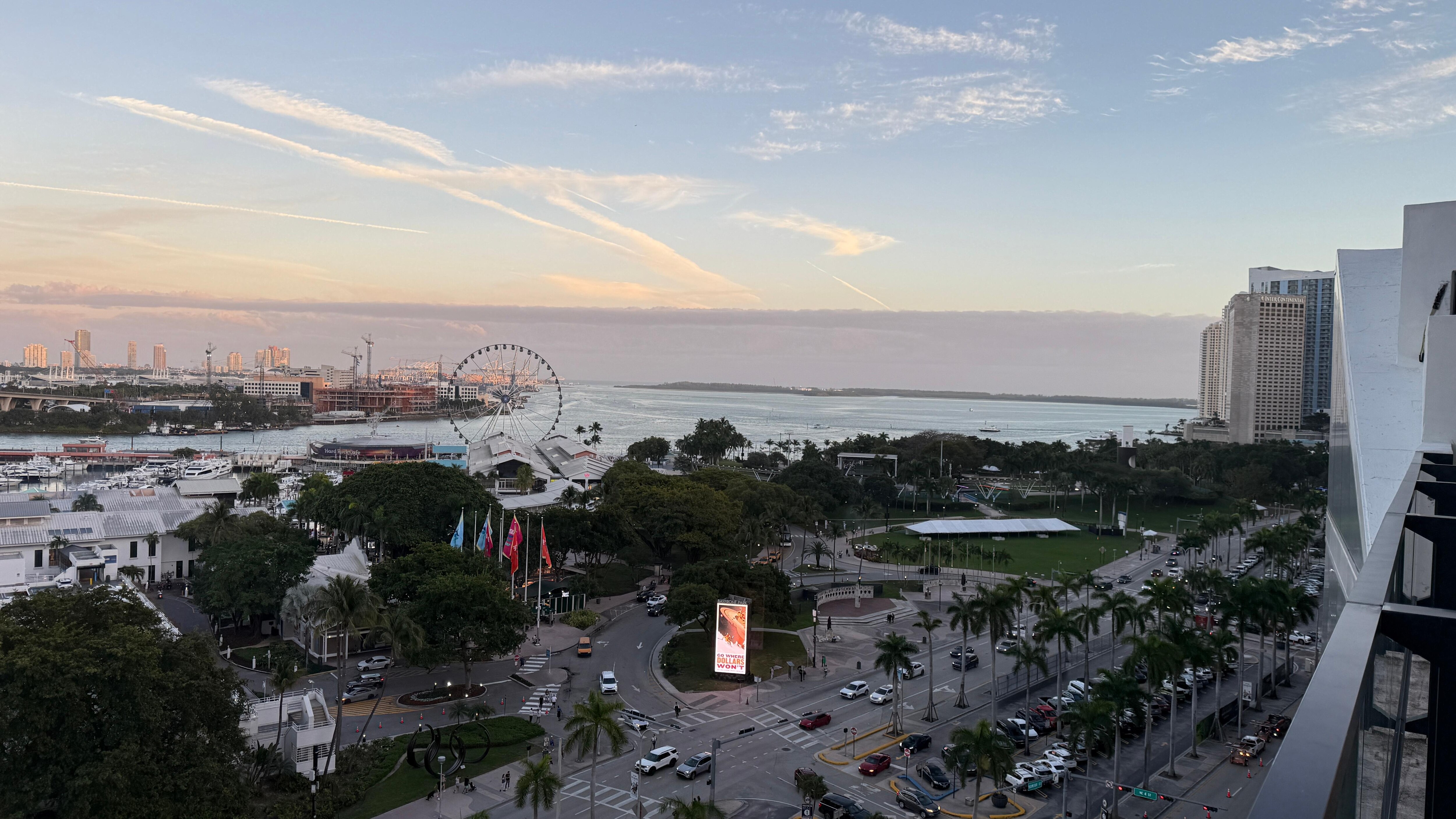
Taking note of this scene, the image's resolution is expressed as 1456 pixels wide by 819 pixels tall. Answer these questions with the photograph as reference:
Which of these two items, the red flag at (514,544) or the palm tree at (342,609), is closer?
the palm tree at (342,609)

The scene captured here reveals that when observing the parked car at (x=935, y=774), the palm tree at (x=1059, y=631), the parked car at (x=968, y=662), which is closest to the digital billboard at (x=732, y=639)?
the parked car at (x=935, y=774)

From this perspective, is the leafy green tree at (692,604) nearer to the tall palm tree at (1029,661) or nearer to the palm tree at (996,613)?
the palm tree at (996,613)

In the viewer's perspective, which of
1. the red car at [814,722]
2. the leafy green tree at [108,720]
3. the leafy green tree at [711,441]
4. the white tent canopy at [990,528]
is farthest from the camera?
the leafy green tree at [711,441]

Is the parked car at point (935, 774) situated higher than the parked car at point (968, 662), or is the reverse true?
the parked car at point (935, 774)

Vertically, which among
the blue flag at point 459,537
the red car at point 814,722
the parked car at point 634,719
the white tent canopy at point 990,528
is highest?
the blue flag at point 459,537

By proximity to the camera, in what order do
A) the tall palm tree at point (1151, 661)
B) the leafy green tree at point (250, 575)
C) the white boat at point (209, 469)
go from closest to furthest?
the tall palm tree at point (1151, 661) < the leafy green tree at point (250, 575) < the white boat at point (209, 469)

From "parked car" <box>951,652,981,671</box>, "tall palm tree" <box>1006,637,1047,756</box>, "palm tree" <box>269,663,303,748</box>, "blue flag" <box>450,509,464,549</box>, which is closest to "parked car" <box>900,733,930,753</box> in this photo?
"tall palm tree" <box>1006,637,1047,756</box>

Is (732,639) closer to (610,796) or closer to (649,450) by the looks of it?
(610,796)

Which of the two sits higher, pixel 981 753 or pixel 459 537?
pixel 459 537

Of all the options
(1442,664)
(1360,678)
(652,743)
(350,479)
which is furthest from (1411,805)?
(350,479)

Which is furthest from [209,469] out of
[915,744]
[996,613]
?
[996,613]
